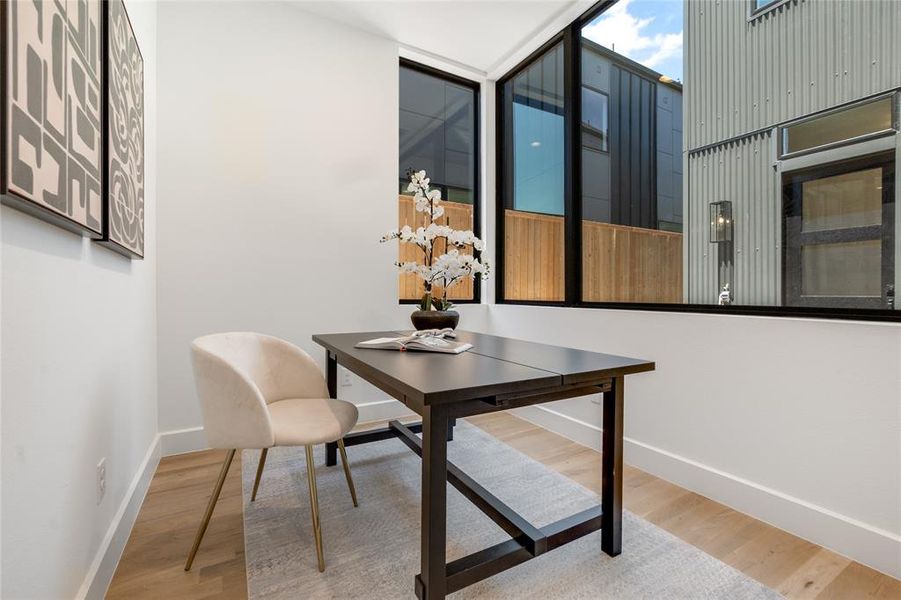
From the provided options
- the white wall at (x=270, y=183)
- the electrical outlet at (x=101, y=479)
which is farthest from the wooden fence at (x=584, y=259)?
the electrical outlet at (x=101, y=479)

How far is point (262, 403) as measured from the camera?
1.40m

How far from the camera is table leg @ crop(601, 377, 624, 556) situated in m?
1.49

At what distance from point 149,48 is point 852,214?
340 centimetres

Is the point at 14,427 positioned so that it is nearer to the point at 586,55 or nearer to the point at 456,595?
the point at 456,595

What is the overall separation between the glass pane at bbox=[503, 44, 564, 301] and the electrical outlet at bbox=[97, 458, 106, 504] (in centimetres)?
271

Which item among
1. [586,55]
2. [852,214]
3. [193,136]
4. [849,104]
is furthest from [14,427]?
[586,55]

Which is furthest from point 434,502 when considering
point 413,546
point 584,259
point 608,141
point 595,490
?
point 608,141

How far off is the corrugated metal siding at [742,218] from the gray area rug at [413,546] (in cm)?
115

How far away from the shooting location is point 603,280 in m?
2.70

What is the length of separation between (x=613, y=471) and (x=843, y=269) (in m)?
1.20

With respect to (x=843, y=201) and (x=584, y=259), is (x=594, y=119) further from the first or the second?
(x=843, y=201)

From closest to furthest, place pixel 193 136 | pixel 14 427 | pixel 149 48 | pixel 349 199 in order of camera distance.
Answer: pixel 14 427, pixel 149 48, pixel 193 136, pixel 349 199

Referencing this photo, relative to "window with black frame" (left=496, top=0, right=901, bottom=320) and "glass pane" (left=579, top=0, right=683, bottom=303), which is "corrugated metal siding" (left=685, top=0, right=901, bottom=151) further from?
"glass pane" (left=579, top=0, right=683, bottom=303)

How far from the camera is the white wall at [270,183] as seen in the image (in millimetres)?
2432
